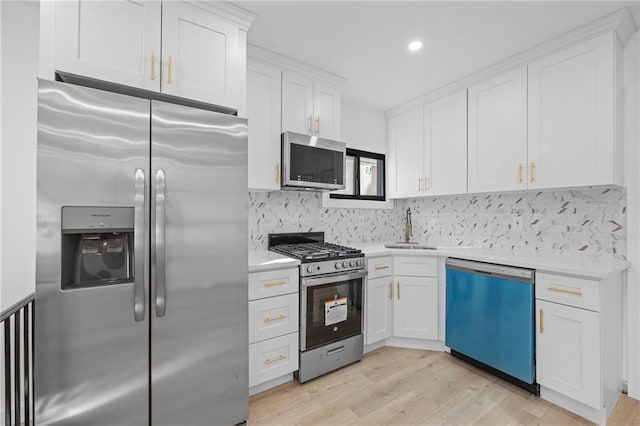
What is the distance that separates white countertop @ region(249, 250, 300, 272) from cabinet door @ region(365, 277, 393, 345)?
86cm

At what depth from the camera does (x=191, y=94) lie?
170cm

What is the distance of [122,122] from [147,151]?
169 mm

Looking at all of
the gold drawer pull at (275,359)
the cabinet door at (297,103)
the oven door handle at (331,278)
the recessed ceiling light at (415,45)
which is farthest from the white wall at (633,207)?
the gold drawer pull at (275,359)

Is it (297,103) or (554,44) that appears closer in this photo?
(554,44)

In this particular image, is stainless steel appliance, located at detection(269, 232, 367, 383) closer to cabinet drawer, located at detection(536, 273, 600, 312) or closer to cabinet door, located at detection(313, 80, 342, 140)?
cabinet door, located at detection(313, 80, 342, 140)

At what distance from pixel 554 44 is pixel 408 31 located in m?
1.13

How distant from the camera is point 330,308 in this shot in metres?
2.34

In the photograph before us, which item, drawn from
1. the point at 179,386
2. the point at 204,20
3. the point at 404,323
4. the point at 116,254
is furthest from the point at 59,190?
the point at 404,323

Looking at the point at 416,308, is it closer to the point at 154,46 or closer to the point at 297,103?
the point at 297,103

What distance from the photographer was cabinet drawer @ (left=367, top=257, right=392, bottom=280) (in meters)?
2.66

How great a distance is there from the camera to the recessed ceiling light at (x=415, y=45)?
87.2 inches

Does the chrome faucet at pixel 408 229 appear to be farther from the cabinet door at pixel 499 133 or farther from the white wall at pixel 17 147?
the white wall at pixel 17 147

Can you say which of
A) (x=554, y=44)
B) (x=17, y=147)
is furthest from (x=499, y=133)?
(x=17, y=147)

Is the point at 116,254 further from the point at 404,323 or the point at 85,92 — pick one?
the point at 404,323
